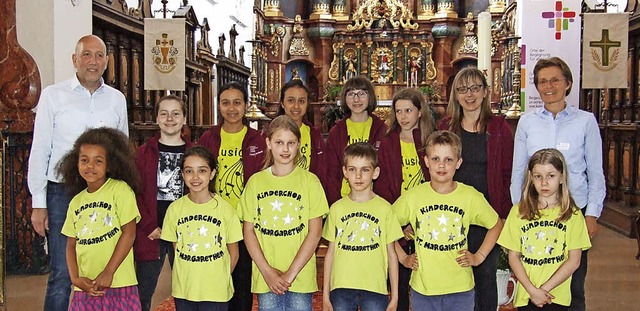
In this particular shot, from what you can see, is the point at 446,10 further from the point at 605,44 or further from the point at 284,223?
the point at 284,223

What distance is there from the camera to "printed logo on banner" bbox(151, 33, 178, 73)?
328 inches

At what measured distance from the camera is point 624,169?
926 cm

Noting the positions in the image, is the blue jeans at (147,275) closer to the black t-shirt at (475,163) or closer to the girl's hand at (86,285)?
the girl's hand at (86,285)

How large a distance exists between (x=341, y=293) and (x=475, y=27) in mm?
12883

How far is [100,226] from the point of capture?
3297 mm

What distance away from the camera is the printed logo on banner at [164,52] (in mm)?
8344

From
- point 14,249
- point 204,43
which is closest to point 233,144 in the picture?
point 14,249

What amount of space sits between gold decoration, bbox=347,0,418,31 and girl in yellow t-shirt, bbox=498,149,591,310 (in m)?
12.3

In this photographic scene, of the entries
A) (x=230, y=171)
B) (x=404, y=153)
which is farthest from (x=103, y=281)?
(x=404, y=153)

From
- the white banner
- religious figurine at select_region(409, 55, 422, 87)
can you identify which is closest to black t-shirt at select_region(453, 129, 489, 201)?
the white banner

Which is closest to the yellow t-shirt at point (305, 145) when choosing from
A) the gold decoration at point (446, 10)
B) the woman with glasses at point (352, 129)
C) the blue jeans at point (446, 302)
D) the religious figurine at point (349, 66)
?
the woman with glasses at point (352, 129)

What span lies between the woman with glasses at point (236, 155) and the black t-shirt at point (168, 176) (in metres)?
0.19

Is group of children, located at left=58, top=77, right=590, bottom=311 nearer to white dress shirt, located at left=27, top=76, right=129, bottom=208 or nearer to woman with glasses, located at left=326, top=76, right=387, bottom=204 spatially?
white dress shirt, located at left=27, top=76, right=129, bottom=208

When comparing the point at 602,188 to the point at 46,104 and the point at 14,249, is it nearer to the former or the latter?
the point at 46,104
